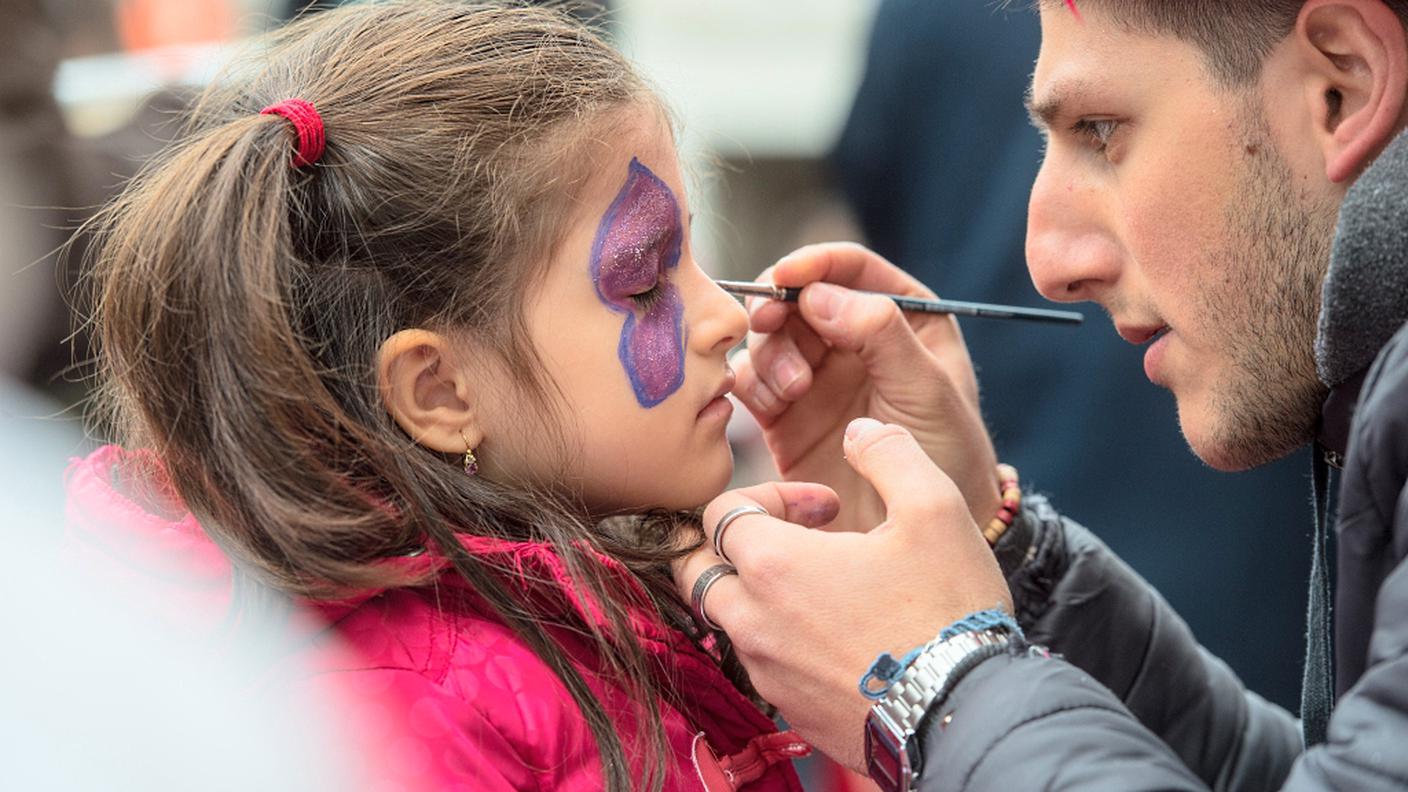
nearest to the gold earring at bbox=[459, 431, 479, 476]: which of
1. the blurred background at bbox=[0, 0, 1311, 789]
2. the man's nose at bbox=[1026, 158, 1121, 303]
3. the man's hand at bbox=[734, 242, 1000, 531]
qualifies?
the man's hand at bbox=[734, 242, 1000, 531]

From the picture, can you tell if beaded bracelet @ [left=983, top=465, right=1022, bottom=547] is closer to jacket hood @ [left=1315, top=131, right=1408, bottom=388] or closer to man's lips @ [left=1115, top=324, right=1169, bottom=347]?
man's lips @ [left=1115, top=324, right=1169, bottom=347]

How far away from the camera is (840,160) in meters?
2.77

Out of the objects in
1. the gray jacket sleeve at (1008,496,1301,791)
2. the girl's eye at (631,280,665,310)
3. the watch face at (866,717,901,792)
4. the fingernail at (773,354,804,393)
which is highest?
the girl's eye at (631,280,665,310)

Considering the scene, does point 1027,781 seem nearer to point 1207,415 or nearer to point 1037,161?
point 1207,415

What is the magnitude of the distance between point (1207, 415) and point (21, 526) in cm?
134

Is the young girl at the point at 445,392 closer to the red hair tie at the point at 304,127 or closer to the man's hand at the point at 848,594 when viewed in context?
the red hair tie at the point at 304,127

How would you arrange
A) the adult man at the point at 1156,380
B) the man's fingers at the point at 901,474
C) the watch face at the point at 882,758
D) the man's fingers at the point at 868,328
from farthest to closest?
the man's fingers at the point at 868,328 < the man's fingers at the point at 901,474 < the watch face at the point at 882,758 < the adult man at the point at 1156,380

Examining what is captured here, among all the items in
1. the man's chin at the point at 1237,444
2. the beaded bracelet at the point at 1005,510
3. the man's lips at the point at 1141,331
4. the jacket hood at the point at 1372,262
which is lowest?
the beaded bracelet at the point at 1005,510

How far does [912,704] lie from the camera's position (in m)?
1.23

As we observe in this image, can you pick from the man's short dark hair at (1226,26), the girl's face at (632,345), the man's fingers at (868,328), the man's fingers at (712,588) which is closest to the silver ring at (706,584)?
the man's fingers at (712,588)

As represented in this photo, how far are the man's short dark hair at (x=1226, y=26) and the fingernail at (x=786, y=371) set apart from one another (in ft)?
2.09

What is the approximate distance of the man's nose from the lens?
5.29 feet

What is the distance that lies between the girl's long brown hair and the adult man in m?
0.21

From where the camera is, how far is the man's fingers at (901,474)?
1.35 metres
